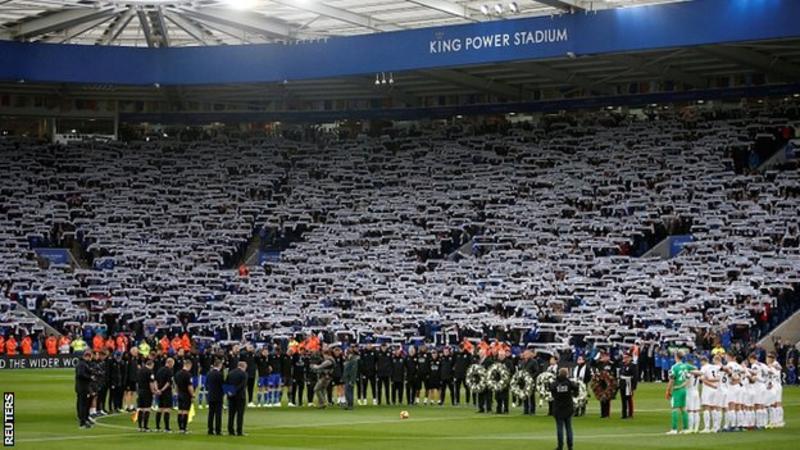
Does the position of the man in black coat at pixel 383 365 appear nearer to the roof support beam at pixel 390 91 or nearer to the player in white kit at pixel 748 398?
the player in white kit at pixel 748 398

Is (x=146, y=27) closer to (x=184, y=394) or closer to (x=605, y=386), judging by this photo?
(x=605, y=386)

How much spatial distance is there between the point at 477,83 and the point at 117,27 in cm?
1639

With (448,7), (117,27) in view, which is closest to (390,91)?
(117,27)

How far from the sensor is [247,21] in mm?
60844

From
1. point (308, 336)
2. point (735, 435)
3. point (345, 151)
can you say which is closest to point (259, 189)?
point (345, 151)

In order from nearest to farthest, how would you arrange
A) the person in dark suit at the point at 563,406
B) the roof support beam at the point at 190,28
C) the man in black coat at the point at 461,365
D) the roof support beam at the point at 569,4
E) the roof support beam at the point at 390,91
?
the person in dark suit at the point at 563,406 < the man in black coat at the point at 461,365 < the roof support beam at the point at 569,4 < the roof support beam at the point at 190,28 < the roof support beam at the point at 390,91

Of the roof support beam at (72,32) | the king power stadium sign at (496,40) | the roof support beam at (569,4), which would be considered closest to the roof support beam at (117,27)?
the roof support beam at (72,32)

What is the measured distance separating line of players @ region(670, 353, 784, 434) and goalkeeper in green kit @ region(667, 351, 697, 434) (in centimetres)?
8

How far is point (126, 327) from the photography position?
5641 cm

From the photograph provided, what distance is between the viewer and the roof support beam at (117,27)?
6116cm

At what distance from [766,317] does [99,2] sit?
26.7 meters

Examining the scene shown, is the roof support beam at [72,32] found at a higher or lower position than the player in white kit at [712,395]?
higher

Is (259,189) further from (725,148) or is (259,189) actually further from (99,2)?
(725,148)

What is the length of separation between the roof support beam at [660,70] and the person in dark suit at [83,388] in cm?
3492
